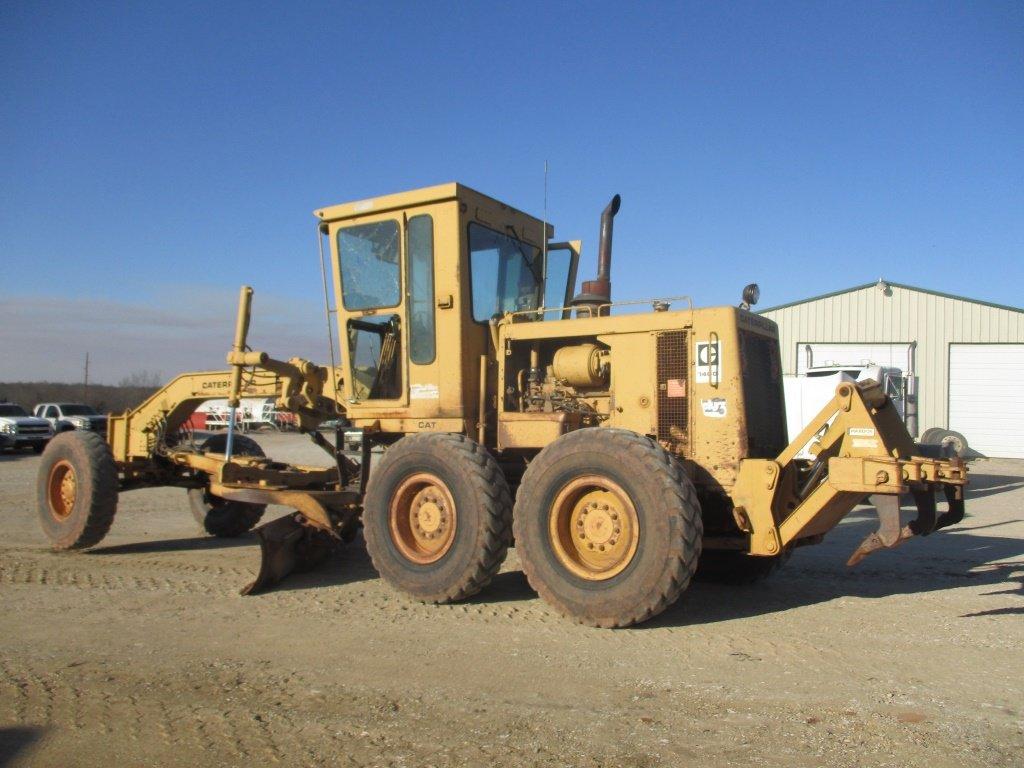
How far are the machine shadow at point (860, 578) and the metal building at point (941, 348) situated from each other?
16419 mm

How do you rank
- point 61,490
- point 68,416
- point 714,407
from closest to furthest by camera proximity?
point 714,407, point 61,490, point 68,416

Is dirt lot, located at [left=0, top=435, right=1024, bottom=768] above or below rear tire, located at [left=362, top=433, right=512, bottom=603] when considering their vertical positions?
below

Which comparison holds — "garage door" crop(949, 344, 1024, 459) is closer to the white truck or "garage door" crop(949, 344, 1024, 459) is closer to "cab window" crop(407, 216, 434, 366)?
the white truck

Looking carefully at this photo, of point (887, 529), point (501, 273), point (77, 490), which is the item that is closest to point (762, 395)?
point (887, 529)

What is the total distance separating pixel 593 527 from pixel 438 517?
1289 millimetres

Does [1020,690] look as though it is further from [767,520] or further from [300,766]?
[300,766]

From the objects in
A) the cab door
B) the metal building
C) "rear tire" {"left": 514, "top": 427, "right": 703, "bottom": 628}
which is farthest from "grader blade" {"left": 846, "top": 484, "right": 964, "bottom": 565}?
the metal building

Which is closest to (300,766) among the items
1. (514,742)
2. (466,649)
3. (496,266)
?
(514,742)

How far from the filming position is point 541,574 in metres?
5.75

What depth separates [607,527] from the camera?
18.7 ft

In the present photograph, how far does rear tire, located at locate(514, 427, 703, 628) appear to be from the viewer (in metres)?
5.27

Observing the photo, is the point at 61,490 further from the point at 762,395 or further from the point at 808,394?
the point at 808,394

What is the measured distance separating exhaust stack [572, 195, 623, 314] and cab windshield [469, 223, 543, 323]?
714mm

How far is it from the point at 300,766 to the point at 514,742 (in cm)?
91
